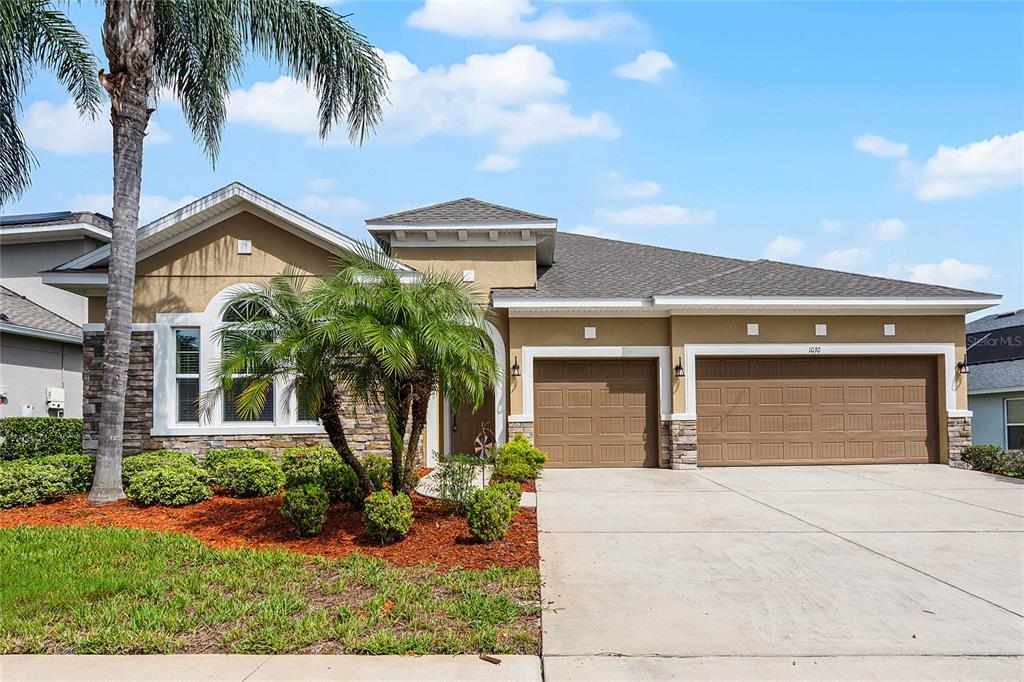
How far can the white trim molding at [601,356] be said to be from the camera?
44.3ft

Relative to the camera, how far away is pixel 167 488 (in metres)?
9.58

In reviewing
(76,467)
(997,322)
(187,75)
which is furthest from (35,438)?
(997,322)

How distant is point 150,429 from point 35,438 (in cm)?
222

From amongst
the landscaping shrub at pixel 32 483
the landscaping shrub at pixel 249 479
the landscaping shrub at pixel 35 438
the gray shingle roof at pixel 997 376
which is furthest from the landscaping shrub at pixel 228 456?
the gray shingle roof at pixel 997 376

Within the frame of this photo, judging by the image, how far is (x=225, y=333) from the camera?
816 cm

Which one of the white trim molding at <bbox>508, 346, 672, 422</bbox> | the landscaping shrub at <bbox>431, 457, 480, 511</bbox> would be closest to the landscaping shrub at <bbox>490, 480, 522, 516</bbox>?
the landscaping shrub at <bbox>431, 457, 480, 511</bbox>

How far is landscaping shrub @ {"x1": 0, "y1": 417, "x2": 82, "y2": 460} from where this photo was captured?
1247 cm

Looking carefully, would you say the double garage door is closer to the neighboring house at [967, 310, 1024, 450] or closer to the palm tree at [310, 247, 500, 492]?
the neighboring house at [967, 310, 1024, 450]

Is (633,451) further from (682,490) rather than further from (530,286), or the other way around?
(530,286)

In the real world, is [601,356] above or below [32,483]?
above

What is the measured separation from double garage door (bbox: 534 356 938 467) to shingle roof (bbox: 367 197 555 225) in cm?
310

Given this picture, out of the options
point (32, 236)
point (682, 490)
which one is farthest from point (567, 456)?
point (32, 236)

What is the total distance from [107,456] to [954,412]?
15.1 m

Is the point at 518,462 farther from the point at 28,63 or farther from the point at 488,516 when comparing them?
the point at 28,63
